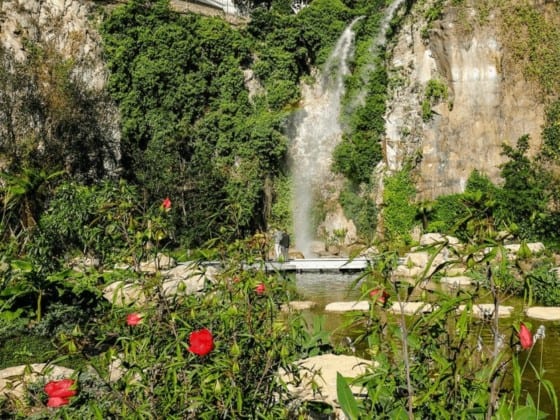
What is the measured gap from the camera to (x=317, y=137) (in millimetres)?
23000

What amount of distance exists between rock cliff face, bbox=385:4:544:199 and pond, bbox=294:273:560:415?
6912mm

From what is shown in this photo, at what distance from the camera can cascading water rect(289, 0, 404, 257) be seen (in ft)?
74.3

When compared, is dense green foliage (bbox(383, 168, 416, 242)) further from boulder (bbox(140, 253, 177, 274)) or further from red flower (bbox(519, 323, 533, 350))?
red flower (bbox(519, 323, 533, 350))

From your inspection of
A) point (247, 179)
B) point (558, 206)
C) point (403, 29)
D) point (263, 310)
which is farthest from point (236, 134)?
point (263, 310)

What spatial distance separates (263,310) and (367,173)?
1925 centimetres

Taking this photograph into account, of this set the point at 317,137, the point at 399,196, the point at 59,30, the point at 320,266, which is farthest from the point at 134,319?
the point at 59,30

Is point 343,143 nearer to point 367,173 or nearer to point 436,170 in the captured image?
point 367,173

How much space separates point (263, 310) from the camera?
259 centimetres

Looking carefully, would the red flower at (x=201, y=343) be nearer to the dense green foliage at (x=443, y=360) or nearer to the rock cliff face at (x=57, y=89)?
the dense green foliage at (x=443, y=360)

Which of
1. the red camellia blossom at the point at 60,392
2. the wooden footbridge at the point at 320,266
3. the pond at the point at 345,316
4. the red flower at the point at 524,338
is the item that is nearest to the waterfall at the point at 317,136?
the wooden footbridge at the point at 320,266

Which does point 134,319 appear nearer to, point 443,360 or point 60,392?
point 60,392

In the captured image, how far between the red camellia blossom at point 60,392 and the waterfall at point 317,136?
67.7 ft

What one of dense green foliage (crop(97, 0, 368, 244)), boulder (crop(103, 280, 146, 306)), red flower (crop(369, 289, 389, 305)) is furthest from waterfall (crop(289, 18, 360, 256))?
red flower (crop(369, 289, 389, 305))

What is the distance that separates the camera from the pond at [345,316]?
523cm
